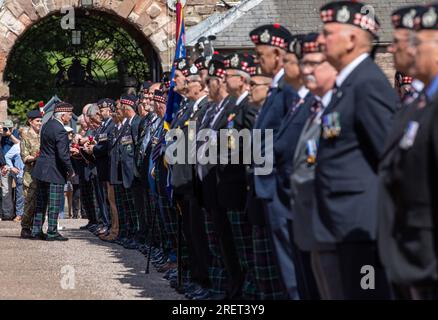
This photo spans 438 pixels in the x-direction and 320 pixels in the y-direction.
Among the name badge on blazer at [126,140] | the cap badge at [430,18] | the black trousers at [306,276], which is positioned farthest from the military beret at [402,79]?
the name badge on blazer at [126,140]

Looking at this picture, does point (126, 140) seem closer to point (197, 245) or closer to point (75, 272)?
point (75, 272)

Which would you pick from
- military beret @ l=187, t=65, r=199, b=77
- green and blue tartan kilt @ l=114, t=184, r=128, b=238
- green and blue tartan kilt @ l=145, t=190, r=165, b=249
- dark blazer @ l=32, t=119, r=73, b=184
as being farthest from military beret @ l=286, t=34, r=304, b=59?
dark blazer @ l=32, t=119, r=73, b=184

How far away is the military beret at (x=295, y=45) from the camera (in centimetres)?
773

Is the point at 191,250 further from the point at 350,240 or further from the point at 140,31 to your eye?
the point at 140,31

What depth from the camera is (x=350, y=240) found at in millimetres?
6375

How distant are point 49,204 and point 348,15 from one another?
36.1 feet

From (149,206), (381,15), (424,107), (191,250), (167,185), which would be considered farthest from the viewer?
(381,15)

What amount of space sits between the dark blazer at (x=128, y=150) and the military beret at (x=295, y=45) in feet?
25.2

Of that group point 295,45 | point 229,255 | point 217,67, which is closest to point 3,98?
point 217,67

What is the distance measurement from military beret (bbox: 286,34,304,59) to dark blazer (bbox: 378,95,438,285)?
2164 mm

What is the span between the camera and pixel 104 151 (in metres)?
17.4

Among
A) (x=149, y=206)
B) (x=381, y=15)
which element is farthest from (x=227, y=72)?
(x=381, y=15)

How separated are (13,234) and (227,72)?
32.8 feet

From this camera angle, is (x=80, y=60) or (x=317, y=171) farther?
(x=80, y=60)
